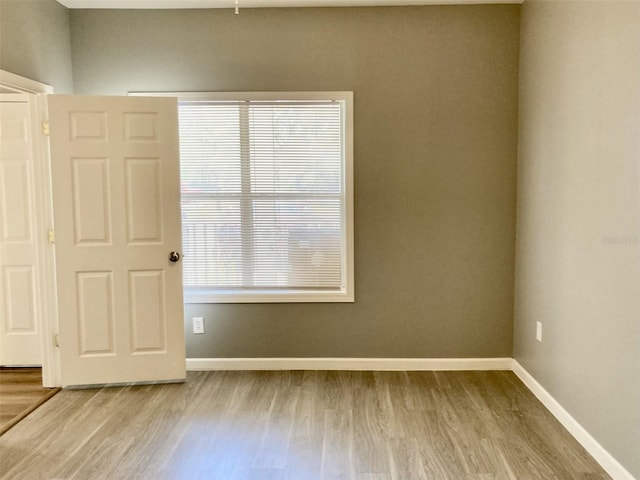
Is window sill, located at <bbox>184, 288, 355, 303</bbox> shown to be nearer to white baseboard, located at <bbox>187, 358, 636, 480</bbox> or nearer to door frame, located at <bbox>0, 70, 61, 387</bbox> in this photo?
white baseboard, located at <bbox>187, 358, 636, 480</bbox>

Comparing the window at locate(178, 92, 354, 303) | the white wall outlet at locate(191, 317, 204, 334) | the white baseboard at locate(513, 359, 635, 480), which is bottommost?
the white baseboard at locate(513, 359, 635, 480)

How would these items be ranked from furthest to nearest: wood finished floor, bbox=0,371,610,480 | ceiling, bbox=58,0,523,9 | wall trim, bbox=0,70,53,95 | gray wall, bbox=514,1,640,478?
ceiling, bbox=58,0,523,9 → wall trim, bbox=0,70,53,95 → wood finished floor, bbox=0,371,610,480 → gray wall, bbox=514,1,640,478

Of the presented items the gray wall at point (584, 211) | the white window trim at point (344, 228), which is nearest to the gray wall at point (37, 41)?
the white window trim at point (344, 228)

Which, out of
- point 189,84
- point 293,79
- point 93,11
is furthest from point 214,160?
point 93,11

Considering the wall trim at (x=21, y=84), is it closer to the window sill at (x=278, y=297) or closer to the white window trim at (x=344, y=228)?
the white window trim at (x=344, y=228)

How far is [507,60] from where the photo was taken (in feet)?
11.0

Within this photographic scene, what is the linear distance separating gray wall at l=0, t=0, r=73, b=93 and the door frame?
11cm

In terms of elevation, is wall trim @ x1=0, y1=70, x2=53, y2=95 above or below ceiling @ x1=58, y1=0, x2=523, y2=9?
below

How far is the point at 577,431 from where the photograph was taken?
2.53 metres

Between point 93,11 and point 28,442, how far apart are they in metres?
2.99

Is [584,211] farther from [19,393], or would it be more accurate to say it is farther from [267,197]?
[19,393]

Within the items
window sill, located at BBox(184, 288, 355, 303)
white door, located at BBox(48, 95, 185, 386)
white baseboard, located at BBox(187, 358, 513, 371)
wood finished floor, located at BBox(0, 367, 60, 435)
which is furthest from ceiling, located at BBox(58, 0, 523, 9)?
wood finished floor, located at BBox(0, 367, 60, 435)

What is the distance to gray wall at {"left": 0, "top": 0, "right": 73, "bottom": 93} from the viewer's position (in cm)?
280

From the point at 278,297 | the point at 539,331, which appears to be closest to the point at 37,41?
the point at 278,297
